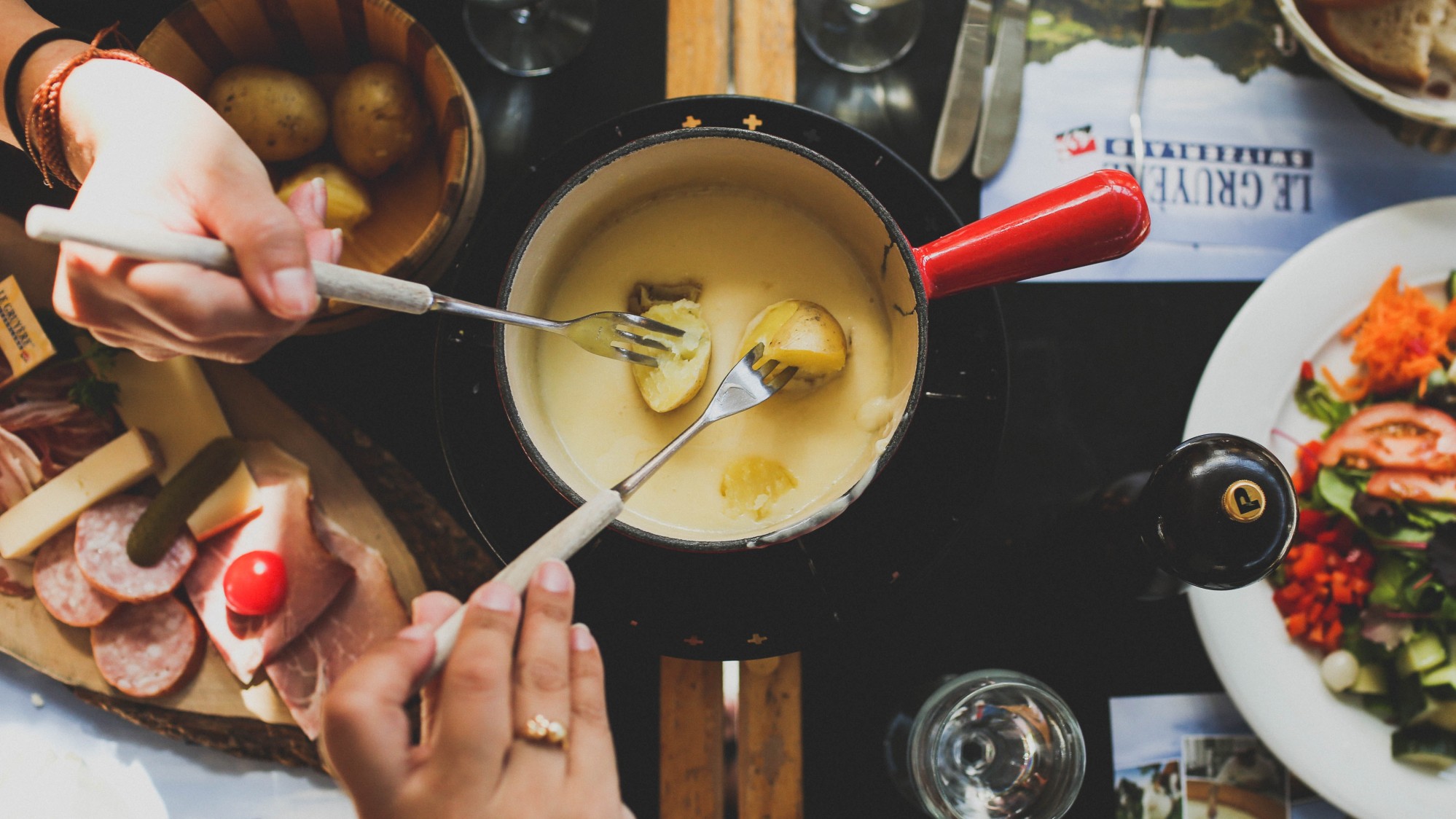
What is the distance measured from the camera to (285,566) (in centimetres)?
103

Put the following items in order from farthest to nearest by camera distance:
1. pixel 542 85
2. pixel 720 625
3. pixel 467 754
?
1. pixel 542 85
2. pixel 720 625
3. pixel 467 754

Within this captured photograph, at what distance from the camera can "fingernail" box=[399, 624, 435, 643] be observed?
25.6 inches

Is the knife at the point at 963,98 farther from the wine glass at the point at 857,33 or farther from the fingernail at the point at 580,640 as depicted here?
the fingernail at the point at 580,640

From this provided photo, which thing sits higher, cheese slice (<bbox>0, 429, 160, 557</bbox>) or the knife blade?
the knife blade

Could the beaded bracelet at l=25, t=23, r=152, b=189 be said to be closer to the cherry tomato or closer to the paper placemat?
the cherry tomato

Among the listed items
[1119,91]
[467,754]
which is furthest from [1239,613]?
[467,754]

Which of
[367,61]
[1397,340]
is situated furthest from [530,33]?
[1397,340]

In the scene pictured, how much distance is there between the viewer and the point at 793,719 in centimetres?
105

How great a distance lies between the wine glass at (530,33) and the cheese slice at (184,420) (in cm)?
59

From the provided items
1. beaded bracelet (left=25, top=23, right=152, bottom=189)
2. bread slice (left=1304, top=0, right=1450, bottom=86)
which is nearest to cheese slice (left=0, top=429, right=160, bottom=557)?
beaded bracelet (left=25, top=23, right=152, bottom=189)

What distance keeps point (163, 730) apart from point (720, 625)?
0.75m

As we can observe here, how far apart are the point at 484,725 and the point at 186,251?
0.43 metres

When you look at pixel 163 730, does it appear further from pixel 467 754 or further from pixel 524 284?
pixel 524 284

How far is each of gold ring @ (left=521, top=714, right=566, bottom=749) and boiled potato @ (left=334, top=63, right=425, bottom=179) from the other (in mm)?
734
